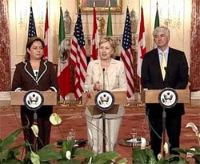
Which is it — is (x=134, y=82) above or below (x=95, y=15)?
below

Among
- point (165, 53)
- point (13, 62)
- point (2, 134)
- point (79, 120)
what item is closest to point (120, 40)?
point (13, 62)

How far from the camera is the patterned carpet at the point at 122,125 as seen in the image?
25.7 feet

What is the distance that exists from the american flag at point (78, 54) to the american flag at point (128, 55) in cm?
102

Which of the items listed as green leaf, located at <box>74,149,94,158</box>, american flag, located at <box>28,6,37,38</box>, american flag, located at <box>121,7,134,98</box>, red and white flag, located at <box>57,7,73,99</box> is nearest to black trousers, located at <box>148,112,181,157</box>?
green leaf, located at <box>74,149,94,158</box>

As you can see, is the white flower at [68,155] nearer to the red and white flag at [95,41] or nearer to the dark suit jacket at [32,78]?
the dark suit jacket at [32,78]

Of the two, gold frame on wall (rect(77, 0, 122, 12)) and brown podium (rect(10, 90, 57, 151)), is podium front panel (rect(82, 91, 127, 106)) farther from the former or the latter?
gold frame on wall (rect(77, 0, 122, 12))

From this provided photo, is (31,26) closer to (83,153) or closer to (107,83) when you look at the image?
(107,83)

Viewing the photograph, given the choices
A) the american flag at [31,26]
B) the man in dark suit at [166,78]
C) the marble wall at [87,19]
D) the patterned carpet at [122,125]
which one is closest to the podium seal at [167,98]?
the man in dark suit at [166,78]

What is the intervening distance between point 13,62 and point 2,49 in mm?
626

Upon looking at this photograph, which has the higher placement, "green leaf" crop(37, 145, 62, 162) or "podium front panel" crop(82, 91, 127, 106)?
"podium front panel" crop(82, 91, 127, 106)

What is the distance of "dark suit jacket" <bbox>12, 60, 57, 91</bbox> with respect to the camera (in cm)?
497

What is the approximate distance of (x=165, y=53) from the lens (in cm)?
509

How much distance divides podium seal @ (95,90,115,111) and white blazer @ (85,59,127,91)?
0.74 meters

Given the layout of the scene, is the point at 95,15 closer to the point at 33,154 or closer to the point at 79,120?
the point at 79,120
